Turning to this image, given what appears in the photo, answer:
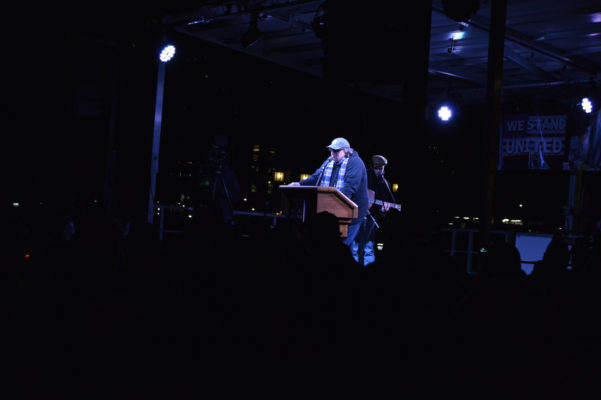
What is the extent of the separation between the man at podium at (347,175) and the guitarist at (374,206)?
45.1 inches

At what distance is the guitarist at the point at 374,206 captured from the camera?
930 cm

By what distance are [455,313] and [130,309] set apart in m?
1.18

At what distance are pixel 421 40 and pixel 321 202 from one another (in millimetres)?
2247

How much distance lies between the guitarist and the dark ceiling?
1878 mm

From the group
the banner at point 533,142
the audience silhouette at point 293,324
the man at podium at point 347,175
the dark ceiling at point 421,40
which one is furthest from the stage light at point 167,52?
the banner at point 533,142

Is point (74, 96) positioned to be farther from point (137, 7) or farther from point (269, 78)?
point (269, 78)

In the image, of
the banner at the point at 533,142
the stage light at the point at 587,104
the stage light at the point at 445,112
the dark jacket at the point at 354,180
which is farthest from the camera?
the stage light at the point at 445,112

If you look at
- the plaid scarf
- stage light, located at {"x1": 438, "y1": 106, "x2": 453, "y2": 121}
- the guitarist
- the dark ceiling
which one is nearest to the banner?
the dark ceiling

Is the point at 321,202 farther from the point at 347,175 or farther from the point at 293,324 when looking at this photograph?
the point at 293,324

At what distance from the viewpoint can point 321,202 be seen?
6.79 metres

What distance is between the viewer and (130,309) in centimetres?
154

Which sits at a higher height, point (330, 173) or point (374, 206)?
point (330, 173)

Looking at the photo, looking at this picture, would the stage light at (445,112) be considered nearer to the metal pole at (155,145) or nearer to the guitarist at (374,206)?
the guitarist at (374,206)

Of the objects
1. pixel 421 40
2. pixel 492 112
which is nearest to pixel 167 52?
pixel 421 40
